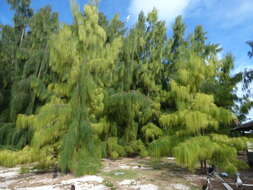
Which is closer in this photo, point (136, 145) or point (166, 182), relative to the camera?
point (166, 182)

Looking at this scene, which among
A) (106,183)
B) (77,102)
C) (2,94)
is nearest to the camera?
(106,183)

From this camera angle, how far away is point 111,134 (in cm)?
721

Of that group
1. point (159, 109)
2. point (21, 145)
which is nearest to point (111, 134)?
point (159, 109)

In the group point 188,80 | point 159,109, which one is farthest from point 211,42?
point 188,80

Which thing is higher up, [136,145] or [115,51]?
[115,51]

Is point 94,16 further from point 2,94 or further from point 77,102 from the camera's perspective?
point 2,94

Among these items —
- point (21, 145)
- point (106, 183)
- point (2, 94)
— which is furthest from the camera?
point (2, 94)

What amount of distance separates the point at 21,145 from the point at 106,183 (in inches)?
139

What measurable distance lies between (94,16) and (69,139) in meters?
2.80

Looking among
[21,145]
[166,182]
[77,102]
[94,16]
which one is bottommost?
[166,182]

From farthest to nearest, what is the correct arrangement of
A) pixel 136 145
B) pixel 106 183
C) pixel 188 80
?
1. pixel 136 145
2. pixel 188 80
3. pixel 106 183

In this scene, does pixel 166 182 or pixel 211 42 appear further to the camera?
pixel 211 42

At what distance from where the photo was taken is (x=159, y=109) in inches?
304

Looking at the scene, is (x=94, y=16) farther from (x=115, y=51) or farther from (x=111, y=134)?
(x=111, y=134)
